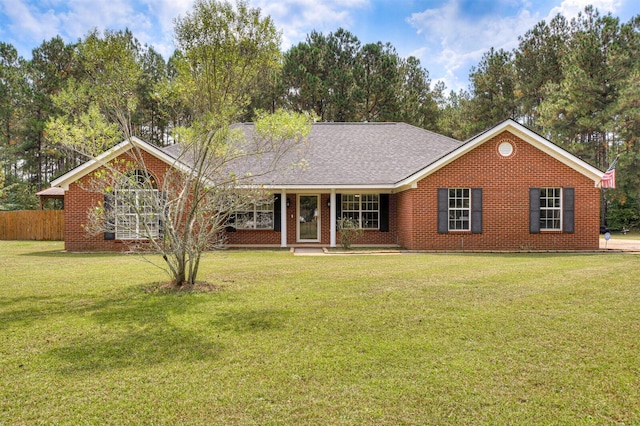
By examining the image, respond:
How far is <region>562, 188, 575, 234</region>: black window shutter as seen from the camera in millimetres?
14734

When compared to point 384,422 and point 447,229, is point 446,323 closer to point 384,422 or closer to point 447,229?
point 384,422

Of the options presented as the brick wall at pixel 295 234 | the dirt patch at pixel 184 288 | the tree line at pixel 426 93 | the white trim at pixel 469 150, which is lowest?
the dirt patch at pixel 184 288

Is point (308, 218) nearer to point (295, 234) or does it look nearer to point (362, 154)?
point (295, 234)

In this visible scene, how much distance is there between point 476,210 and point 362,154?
587 centimetres

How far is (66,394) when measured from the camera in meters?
3.49

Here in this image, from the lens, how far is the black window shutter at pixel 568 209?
1473 cm

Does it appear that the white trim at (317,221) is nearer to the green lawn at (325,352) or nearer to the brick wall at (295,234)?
the brick wall at (295,234)

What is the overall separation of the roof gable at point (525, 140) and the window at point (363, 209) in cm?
271

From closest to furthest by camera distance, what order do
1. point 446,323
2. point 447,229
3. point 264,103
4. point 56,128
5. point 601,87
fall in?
point 446,323
point 56,128
point 447,229
point 601,87
point 264,103

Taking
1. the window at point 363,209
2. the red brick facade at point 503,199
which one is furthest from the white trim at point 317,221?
the red brick facade at point 503,199

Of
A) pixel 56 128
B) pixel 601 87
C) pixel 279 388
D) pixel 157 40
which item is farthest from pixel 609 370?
pixel 601 87

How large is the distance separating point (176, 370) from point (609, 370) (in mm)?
4126

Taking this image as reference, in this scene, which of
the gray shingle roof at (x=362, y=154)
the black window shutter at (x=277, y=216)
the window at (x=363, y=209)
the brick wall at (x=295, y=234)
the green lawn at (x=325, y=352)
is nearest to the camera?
the green lawn at (x=325, y=352)

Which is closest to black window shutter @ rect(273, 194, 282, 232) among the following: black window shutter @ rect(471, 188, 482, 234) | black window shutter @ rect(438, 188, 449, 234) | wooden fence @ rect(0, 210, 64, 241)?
black window shutter @ rect(438, 188, 449, 234)
